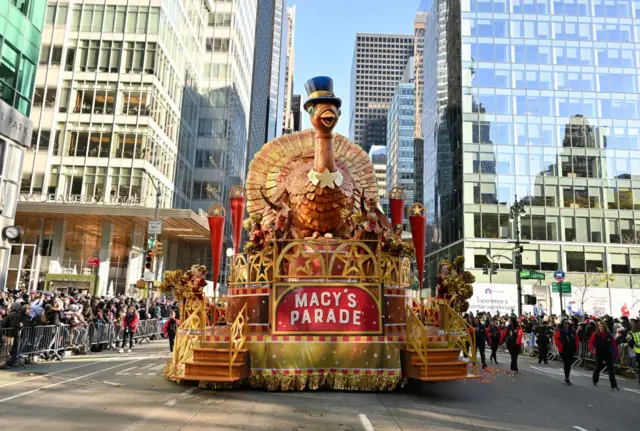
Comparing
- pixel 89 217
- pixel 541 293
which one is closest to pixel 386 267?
pixel 89 217

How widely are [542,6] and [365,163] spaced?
40.2 meters

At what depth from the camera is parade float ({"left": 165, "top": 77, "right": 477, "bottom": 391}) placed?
29.0 feet

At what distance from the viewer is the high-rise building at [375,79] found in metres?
192

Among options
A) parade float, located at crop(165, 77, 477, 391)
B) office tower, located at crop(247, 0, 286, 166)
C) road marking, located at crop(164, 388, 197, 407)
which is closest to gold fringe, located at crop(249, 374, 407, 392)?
parade float, located at crop(165, 77, 477, 391)

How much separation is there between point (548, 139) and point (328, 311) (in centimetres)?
4058

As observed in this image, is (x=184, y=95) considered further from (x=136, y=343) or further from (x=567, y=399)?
(x=567, y=399)

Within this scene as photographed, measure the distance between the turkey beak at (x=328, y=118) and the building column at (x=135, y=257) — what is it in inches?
1079

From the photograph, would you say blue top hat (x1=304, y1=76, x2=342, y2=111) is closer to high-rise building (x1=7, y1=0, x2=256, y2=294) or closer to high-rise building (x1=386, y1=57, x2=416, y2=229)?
high-rise building (x1=7, y1=0, x2=256, y2=294)

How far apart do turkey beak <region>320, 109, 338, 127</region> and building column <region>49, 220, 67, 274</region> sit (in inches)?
1115

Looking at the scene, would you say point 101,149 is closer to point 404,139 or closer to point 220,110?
point 220,110

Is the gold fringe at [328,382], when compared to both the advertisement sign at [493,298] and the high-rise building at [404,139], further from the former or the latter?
the high-rise building at [404,139]

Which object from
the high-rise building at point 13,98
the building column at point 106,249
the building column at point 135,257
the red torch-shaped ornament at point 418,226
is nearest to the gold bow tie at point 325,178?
the red torch-shaped ornament at point 418,226

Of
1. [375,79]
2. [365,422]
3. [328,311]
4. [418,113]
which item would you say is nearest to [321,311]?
[328,311]

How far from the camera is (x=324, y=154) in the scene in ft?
33.9
